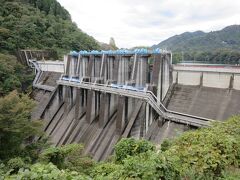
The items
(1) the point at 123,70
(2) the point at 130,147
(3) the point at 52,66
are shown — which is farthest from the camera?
(3) the point at 52,66

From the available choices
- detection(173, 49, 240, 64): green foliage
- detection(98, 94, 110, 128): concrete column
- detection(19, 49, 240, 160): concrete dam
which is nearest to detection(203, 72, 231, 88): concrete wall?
detection(19, 49, 240, 160): concrete dam

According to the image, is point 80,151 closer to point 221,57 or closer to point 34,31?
point 34,31

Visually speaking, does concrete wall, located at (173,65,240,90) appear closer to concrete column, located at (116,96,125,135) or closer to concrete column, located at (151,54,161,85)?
concrete column, located at (151,54,161,85)

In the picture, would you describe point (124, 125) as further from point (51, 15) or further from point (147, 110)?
point (51, 15)

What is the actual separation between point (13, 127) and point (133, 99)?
37.9ft

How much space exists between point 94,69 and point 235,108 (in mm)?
17962

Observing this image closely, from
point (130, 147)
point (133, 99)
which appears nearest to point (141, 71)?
point (133, 99)

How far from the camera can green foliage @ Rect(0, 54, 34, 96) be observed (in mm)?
36594

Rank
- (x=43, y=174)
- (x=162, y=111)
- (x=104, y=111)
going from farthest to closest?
(x=104, y=111) → (x=162, y=111) → (x=43, y=174)

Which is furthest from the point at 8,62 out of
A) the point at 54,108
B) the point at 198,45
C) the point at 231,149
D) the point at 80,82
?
the point at 198,45

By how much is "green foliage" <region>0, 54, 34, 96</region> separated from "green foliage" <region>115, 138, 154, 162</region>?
27.4m

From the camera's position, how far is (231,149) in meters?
9.45

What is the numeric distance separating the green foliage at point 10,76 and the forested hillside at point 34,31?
16.3ft

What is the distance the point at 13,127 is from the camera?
1881 centimetres
